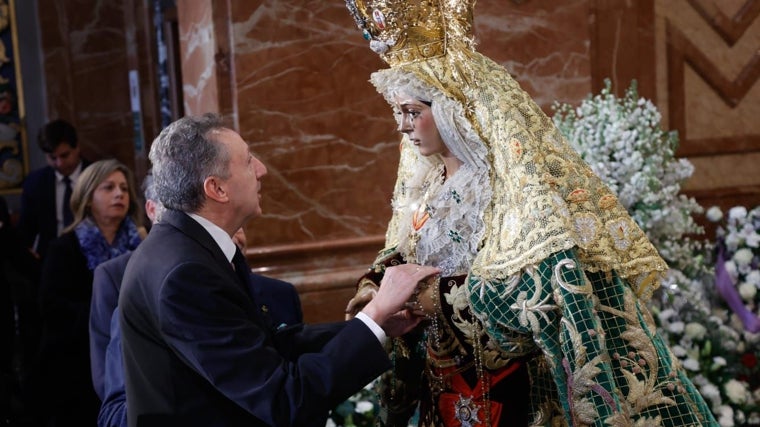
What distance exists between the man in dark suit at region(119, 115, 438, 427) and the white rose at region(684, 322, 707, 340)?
273 cm

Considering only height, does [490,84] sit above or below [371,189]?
above

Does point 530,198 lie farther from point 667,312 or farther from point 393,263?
point 667,312

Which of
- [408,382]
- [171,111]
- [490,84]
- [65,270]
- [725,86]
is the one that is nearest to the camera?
[490,84]

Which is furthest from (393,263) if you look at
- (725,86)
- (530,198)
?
(725,86)

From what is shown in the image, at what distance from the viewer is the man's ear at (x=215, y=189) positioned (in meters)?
2.54

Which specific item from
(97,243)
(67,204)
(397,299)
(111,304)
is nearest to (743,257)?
(397,299)

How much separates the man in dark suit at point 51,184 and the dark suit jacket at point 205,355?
404 centimetres

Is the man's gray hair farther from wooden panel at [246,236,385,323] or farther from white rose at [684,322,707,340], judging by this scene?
white rose at [684,322,707,340]

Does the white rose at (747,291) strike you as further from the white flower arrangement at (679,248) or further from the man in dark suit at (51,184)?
the man in dark suit at (51,184)

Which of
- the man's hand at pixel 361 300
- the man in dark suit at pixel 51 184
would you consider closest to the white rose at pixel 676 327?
the man's hand at pixel 361 300

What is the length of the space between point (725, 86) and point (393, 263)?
3479 mm

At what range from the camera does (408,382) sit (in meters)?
3.24

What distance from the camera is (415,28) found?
3.00 m

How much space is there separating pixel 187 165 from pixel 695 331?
3.19m
